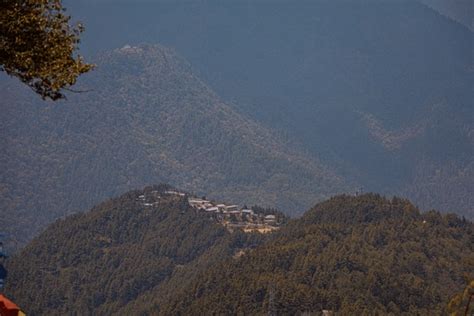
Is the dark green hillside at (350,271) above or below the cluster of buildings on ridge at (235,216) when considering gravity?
below

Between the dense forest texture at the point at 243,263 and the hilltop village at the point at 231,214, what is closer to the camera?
the dense forest texture at the point at 243,263

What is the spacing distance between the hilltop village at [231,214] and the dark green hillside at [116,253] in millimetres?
1617

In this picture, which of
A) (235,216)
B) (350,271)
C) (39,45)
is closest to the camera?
(39,45)

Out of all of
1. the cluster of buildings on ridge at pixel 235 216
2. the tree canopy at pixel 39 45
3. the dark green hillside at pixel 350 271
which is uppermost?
the cluster of buildings on ridge at pixel 235 216

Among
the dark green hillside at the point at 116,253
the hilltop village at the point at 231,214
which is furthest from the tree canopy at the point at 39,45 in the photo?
the hilltop village at the point at 231,214

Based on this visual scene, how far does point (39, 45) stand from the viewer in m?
16.5

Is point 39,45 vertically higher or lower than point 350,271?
lower

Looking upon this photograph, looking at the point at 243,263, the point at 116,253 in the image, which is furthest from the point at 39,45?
the point at 116,253

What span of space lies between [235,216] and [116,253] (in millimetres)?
21847

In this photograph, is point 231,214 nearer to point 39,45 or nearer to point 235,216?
point 235,216

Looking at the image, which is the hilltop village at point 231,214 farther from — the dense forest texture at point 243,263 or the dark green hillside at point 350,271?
the dark green hillside at point 350,271

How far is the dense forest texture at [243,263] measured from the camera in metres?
72.8

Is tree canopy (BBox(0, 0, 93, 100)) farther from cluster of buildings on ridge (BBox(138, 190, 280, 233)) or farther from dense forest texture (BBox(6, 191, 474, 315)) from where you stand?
cluster of buildings on ridge (BBox(138, 190, 280, 233))

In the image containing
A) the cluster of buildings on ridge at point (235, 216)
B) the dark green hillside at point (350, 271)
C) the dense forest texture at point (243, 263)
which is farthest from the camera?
the cluster of buildings on ridge at point (235, 216)
